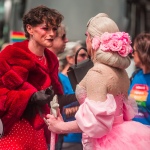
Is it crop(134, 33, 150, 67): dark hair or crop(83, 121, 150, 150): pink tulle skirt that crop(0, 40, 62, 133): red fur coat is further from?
crop(134, 33, 150, 67): dark hair

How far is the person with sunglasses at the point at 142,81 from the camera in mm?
6219

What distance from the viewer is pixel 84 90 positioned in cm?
445

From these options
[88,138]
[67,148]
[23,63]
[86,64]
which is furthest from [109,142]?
[67,148]

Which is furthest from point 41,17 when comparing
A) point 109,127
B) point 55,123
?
point 109,127

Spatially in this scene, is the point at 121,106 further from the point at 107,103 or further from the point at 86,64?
the point at 86,64

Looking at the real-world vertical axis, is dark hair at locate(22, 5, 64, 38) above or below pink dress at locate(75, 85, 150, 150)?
above

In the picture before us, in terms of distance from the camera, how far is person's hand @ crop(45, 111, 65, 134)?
447 cm

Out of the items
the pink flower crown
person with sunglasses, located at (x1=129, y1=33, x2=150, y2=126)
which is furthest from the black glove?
person with sunglasses, located at (x1=129, y1=33, x2=150, y2=126)

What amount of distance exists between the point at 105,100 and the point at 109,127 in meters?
0.20

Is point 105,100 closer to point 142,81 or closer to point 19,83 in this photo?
point 19,83

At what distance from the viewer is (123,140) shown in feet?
14.5

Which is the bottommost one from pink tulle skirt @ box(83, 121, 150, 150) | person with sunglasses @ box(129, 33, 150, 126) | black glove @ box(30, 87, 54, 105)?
person with sunglasses @ box(129, 33, 150, 126)

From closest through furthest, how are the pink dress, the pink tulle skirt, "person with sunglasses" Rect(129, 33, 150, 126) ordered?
the pink dress
the pink tulle skirt
"person with sunglasses" Rect(129, 33, 150, 126)

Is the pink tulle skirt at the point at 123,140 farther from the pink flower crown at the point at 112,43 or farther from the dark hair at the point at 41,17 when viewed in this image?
the dark hair at the point at 41,17
